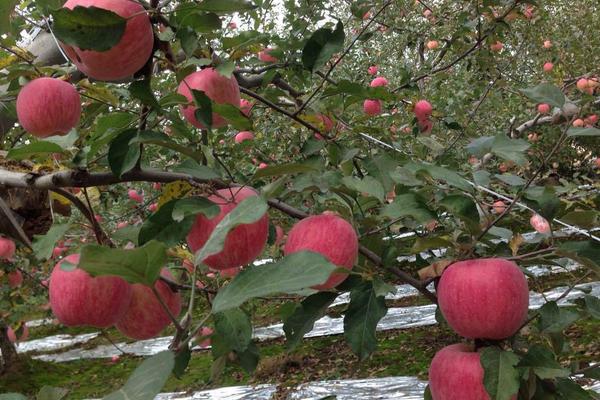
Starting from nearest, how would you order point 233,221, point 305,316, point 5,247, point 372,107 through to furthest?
point 233,221 < point 305,316 < point 5,247 < point 372,107

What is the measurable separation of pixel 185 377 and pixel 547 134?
14.2 feet

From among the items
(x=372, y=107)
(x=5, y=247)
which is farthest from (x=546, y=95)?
(x=5, y=247)

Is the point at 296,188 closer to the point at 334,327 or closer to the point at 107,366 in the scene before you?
the point at 334,327

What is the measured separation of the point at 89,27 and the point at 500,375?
63 centimetres

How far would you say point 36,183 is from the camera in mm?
794

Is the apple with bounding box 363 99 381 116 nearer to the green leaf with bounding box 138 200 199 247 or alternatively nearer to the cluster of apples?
the cluster of apples

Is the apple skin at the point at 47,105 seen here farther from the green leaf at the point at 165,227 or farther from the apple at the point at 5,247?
the apple at the point at 5,247

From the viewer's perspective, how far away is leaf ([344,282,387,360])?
840 millimetres

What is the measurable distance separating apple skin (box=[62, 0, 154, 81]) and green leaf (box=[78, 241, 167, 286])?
0.27m

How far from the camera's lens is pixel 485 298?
2.53 feet

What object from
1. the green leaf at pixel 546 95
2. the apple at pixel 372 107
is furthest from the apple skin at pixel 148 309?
the apple at pixel 372 107

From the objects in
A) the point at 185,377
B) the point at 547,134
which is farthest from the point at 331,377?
the point at 547,134

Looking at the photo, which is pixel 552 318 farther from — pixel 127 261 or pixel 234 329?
pixel 127 261

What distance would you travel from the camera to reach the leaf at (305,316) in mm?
868
